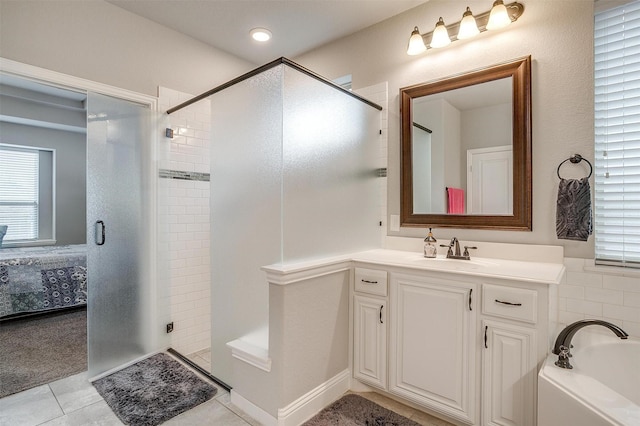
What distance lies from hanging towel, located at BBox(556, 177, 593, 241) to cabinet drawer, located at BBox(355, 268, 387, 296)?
102 centimetres

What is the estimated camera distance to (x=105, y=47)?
2.40 meters

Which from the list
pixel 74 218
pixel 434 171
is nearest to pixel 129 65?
pixel 434 171

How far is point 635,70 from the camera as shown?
1.71 metres

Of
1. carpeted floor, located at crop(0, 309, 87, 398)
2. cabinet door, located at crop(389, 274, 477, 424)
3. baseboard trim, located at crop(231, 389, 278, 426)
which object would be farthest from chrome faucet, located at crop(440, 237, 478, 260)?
carpeted floor, located at crop(0, 309, 87, 398)

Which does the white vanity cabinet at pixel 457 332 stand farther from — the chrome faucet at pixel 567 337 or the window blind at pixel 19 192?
the window blind at pixel 19 192

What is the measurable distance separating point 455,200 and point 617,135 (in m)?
0.90

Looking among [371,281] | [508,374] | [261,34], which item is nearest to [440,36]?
[261,34]

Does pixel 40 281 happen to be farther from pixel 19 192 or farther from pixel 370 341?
pixel 370 341

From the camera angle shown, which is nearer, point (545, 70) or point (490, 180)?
point (545, 70)

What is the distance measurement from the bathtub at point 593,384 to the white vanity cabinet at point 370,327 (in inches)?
32.7

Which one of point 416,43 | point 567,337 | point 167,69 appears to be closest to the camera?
point 567,337

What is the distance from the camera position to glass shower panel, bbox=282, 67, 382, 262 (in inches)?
74.0

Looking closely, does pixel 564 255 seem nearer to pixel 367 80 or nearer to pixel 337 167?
pixel 337 167

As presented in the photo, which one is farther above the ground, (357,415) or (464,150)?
A: (464,150)
